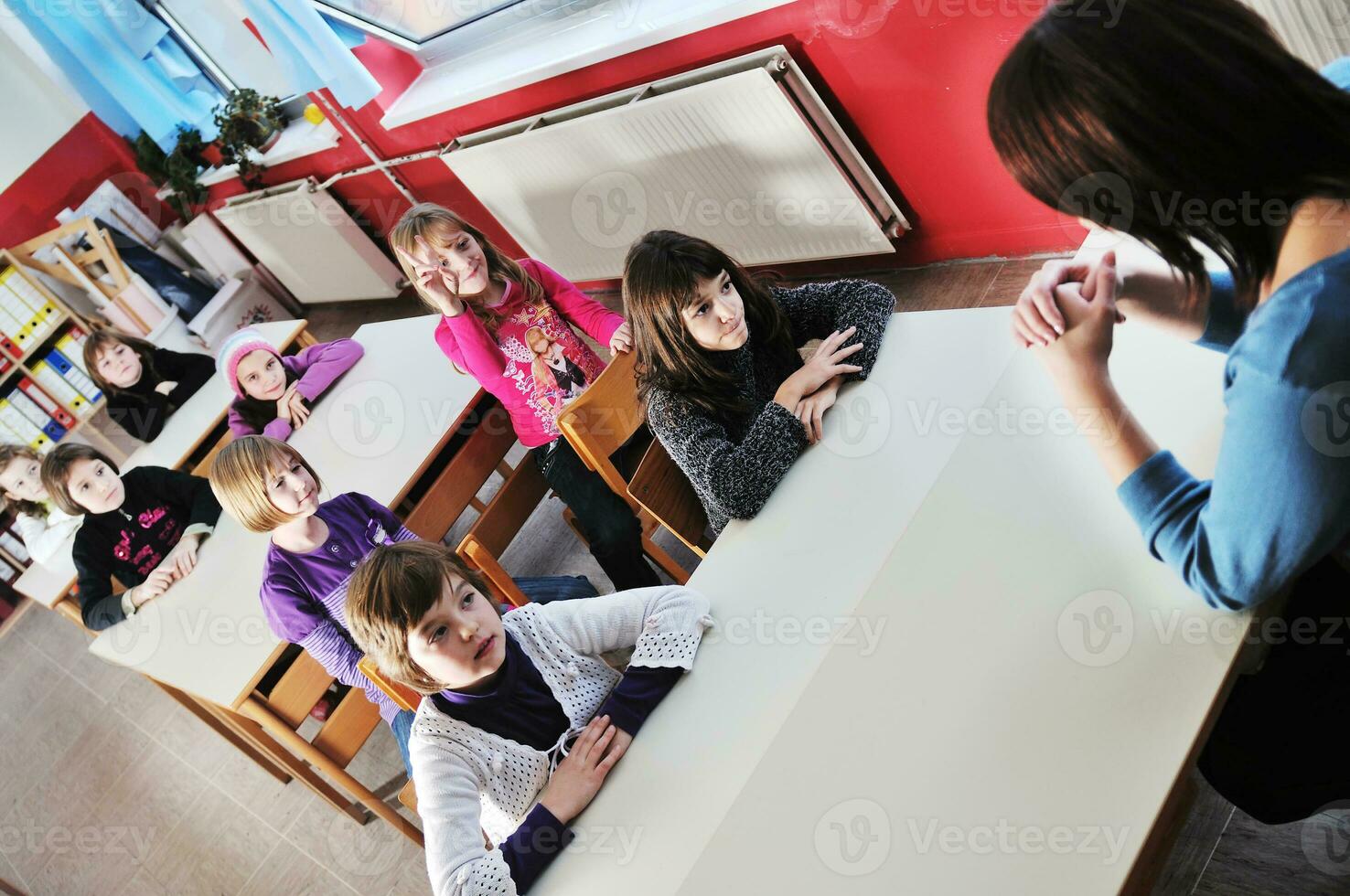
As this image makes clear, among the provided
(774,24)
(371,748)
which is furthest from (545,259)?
(371,748)

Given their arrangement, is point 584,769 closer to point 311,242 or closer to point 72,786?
point 72,786

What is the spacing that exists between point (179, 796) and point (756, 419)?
251 cm

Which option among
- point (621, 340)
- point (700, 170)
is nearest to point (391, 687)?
point (621, 340)

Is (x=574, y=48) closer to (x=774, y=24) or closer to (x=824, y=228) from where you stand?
(x=774, y=24)

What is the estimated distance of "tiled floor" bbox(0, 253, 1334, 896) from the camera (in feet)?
8.31

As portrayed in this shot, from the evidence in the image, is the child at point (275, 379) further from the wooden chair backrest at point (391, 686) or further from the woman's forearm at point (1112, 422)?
the woman's forearm at point (1112, 422)

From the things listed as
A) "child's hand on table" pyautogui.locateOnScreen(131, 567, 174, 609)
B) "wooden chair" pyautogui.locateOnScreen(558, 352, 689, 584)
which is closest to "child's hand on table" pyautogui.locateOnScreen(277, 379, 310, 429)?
"child's hand on table" pyautogui.locateOnScreen(131, 567, 174, 609)

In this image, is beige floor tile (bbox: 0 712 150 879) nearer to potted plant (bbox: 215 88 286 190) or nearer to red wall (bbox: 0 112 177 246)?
potted plant (bbox: 215 88 286 190)

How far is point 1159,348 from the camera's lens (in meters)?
1.19

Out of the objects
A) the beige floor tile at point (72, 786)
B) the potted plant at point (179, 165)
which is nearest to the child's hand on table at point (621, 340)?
the beige floor tile at point (72, 786)

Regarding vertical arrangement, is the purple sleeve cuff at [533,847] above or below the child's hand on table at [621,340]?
below

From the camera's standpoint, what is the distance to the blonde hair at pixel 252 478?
1979mm

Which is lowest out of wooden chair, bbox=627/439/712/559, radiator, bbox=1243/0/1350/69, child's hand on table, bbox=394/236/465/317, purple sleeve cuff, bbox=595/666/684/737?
purple sleeve cuff, bbox=595/666/684/737

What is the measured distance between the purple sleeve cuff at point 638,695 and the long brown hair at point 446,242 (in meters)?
1.25
